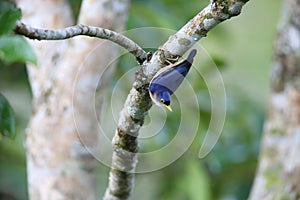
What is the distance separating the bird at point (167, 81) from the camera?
24.2 inches

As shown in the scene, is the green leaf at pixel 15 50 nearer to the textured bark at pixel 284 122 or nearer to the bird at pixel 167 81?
the bird at pixel 167 81

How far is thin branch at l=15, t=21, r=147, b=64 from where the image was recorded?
64 cm

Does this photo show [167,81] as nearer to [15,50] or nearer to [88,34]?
[88,34]

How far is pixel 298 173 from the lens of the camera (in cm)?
118

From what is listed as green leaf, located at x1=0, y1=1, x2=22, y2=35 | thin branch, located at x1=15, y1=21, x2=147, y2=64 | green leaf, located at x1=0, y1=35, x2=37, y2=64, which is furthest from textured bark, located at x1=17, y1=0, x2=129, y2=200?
thin branch, located at x1=15, y1=21, x2=147, y2=64

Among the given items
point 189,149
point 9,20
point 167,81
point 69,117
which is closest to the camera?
point 167,81

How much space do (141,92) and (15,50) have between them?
0.30m

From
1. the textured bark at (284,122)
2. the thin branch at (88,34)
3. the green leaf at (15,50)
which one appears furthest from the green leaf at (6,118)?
the textured bark at (284,122)

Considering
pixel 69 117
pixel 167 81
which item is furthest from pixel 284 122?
pixel 167 81

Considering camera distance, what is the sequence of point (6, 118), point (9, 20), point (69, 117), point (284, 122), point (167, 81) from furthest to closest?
point (284, 122)
point (69, 117)
point (6, 118)
point (9, 20)
point (167, 81)

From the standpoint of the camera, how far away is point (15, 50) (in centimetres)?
90

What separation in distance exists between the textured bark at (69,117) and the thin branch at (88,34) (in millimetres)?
393

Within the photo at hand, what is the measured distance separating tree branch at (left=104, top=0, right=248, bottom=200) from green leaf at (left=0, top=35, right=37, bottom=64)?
212 millimetres

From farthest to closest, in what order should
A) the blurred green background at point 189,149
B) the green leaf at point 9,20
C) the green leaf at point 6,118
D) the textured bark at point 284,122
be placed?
the blurred green background at point 189,149 → the textured bark at point 284,122 → the green leaf at point 6,118 → the green leaf at point 9,20
